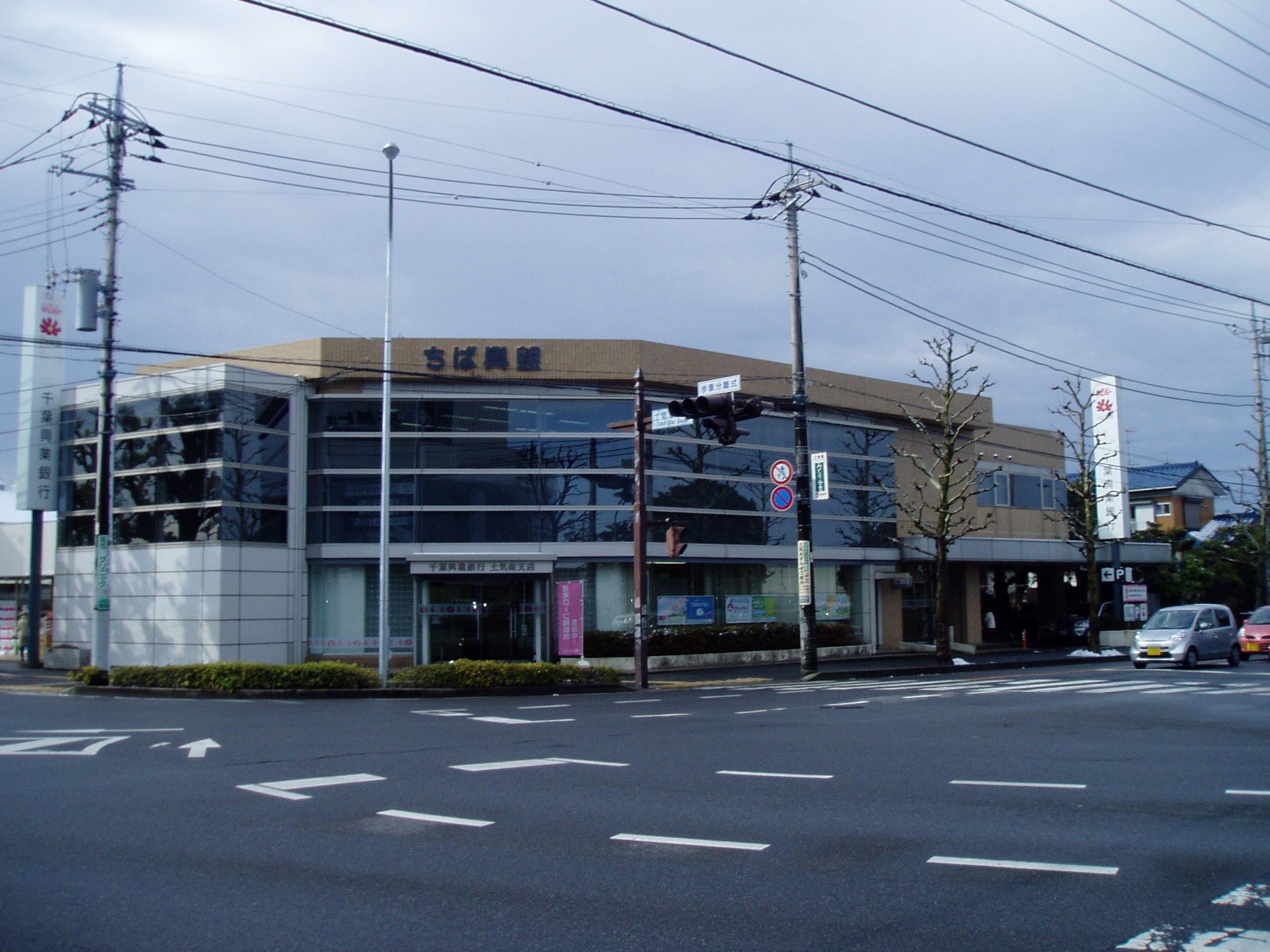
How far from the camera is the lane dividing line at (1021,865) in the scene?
6180 millimetres

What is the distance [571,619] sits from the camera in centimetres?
2755

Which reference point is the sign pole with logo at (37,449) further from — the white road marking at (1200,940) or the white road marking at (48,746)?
the white road marking at (1200,940)

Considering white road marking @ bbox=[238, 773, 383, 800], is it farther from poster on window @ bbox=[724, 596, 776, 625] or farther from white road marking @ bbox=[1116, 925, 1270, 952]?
poster on window @ bbox=[724, 596, 776, 625]

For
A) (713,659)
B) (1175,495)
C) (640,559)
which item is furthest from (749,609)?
(1175,495)

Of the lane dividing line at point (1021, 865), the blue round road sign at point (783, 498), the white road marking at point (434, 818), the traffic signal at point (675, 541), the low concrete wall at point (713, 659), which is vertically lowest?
the low concrete wall at point (713, 659)

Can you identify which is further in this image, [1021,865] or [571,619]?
[571,619]

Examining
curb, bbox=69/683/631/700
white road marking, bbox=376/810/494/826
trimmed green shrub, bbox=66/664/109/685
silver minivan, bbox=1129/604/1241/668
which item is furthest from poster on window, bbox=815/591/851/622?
white road marking, bbox=376/810/494/826

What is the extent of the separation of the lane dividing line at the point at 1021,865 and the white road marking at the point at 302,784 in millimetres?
5172

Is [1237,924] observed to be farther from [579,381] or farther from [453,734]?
[579,381]

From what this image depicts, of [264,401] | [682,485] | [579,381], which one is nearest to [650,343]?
[579,381]

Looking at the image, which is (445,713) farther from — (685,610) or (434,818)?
(685,610)

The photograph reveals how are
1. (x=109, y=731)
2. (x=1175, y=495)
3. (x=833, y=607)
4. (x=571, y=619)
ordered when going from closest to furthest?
(x=109, y=731) → (x=571, y=619) → (x=833, y=607) → (x=1175, y=495)

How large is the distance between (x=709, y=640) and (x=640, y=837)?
75.8 feet

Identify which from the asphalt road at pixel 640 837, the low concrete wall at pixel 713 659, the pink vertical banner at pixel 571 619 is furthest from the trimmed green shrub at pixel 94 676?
the low concrete wall at pixel 713 659
